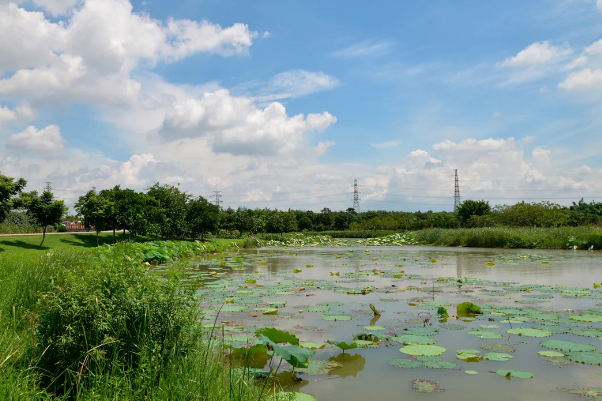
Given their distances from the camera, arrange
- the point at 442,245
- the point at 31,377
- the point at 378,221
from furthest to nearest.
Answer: the point at 378,221
the point at 442,245
the point at 31,377

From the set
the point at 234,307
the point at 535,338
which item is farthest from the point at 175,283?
the point at 535,338

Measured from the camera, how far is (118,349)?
344 centimetres

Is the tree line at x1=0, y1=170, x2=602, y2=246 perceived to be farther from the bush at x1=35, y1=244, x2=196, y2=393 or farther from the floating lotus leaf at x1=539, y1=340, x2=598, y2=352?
the floating lotus leaf at x1=539, y1=340, x2=598, y2=352

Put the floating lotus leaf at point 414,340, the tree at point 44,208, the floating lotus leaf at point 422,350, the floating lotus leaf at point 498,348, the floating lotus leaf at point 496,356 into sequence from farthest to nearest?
the tree at point 44,208
the floating lotus leaf at point 414,340
the floating lotus leaf at point 498,348
the floating lotus leaf at point 422,350
the floating lotus leaf at point 496,356

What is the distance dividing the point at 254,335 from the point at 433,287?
5.43 meters

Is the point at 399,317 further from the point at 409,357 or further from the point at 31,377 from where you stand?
the point at 31,377

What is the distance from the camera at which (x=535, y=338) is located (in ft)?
17.4

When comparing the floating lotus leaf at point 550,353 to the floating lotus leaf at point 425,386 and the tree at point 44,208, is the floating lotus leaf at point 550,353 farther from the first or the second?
the tree at point 44,208

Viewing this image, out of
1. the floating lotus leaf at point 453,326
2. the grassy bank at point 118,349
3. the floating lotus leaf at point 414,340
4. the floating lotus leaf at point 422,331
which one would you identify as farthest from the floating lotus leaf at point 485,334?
the grassy bank at point 118,349

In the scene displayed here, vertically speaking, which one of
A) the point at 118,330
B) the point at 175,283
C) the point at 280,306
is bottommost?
the point at 280,306

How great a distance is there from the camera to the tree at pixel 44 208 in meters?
22.4

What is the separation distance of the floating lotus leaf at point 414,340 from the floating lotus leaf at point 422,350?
0.47ft

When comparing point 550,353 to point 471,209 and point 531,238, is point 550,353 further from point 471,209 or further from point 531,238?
point 471,209

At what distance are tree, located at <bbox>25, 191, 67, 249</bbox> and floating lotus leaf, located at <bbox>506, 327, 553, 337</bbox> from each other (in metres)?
23.5
